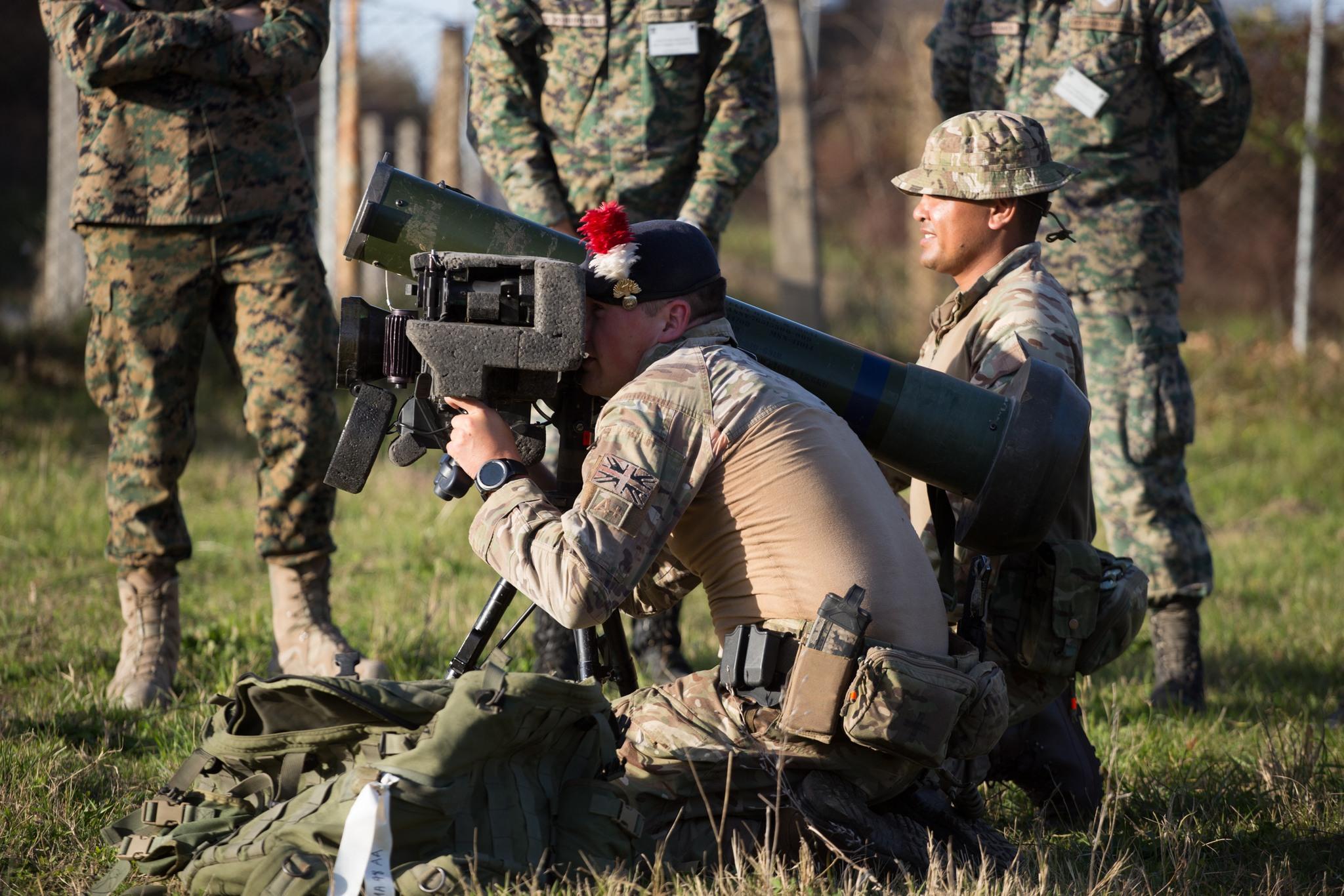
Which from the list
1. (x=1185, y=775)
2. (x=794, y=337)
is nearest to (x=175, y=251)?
(x=794, y=337)

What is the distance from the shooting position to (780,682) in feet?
9.12

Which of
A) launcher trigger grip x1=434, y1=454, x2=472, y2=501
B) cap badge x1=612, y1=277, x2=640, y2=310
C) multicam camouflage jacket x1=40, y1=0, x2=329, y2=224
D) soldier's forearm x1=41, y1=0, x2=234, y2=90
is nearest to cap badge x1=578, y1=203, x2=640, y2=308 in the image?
cap badge x1=612, y1=277, x2=640, y2=310

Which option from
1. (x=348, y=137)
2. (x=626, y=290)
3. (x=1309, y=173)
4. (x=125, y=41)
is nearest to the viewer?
(x=626, y=290)

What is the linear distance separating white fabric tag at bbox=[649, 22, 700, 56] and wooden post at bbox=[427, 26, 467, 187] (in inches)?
253

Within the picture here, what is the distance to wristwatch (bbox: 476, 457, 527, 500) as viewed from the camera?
277 centimetres

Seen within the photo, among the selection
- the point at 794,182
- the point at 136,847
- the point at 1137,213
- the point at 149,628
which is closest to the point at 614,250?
the point at 136,847

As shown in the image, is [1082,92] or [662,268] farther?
[1082,92]

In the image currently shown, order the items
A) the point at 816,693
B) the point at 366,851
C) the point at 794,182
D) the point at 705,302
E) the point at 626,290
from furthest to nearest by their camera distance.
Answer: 1. the point at 794,182
2. the point at 705,302
3. the point at 626,290
4. the point at 816,693
5. the point at 366,851

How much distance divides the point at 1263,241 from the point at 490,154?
10.7 meters

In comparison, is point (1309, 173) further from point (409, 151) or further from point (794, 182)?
point (409, 151)

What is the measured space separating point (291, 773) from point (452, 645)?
2073mm

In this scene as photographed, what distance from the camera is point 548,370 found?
273 cm

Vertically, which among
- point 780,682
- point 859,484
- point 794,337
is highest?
point 794,337

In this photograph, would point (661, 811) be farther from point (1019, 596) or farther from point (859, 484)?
point (1019, 596)
